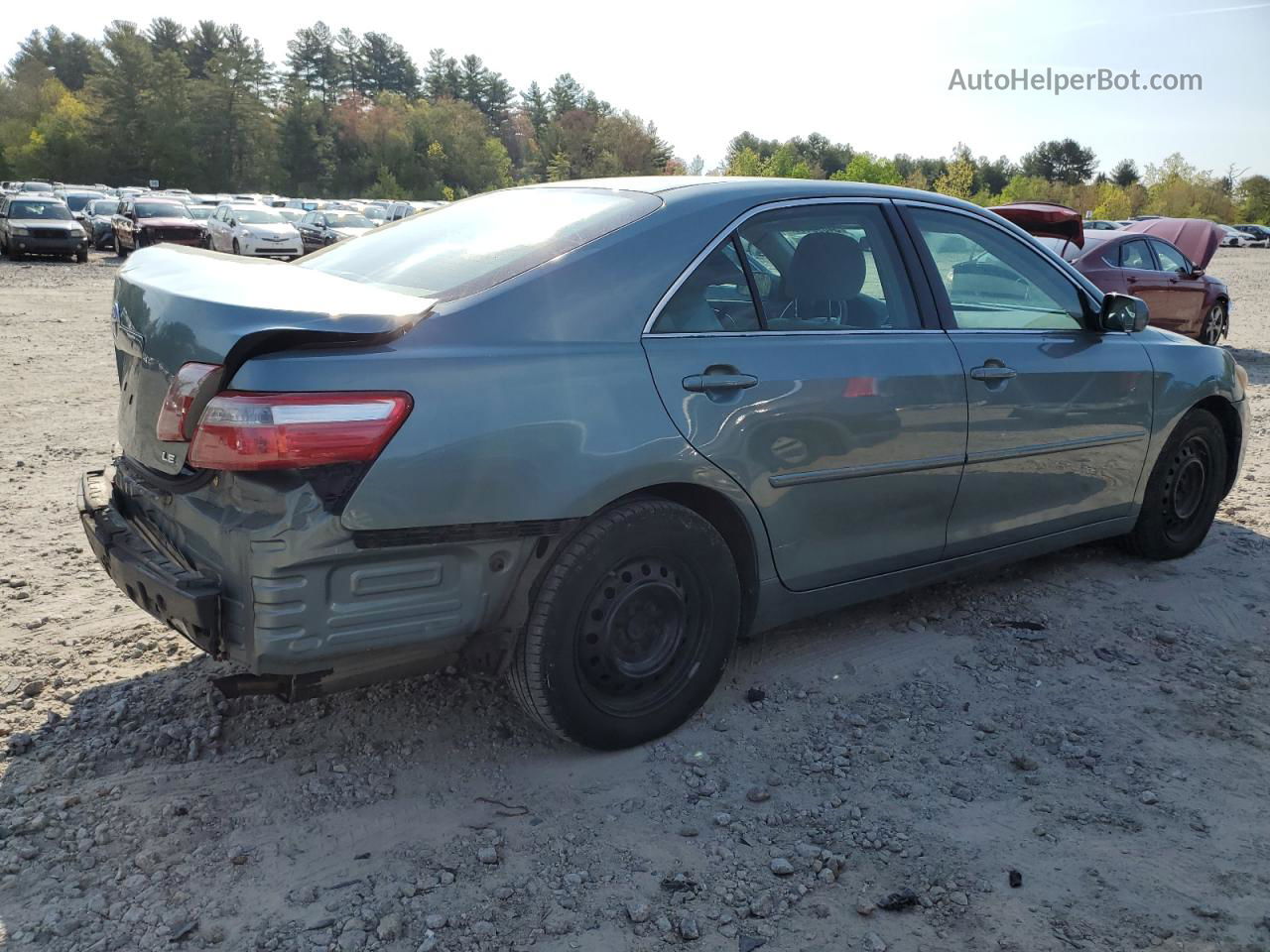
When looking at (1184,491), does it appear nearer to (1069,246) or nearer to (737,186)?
(737,186)

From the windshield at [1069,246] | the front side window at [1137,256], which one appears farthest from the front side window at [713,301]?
the front side window at [1137,256]

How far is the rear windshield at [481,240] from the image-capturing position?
120 inches

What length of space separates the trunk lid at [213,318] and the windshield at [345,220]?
1167 inches

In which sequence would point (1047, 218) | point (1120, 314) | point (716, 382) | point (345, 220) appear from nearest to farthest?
point (716, 382) < point (1120, 314) < point (1047, 218) < point (345, 220)

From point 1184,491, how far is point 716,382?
10.3 ft

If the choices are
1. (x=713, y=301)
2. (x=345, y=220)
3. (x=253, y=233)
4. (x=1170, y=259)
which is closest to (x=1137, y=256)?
(x=1170, y=259)

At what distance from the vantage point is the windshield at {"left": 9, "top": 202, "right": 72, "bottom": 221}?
2686 centimetres

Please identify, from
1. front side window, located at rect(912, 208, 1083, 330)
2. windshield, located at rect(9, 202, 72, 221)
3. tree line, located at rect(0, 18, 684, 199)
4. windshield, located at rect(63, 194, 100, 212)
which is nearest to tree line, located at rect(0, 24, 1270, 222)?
tree line, located at rect(0, 18, 684, 199)

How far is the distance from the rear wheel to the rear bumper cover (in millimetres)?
12898

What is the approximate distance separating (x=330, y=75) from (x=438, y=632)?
11704 cm

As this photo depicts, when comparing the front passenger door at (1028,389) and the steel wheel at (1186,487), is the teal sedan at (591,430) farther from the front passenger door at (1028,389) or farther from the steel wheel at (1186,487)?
the steel wheel at (1186,487)

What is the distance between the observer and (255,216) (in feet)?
91.5

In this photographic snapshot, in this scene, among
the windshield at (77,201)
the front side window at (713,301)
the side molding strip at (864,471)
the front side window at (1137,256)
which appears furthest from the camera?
the windshield at (77,201)

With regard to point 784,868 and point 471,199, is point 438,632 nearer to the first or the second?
point 784,868
